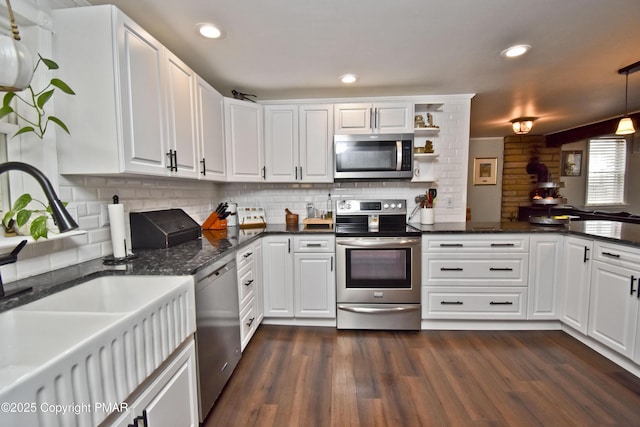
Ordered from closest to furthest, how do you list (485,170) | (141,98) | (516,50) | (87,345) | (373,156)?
(87,345) < (141,98) < (516,50) < (373,156) < (485,170)

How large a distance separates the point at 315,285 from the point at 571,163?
21.4 ft

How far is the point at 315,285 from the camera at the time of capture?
2.57 metres

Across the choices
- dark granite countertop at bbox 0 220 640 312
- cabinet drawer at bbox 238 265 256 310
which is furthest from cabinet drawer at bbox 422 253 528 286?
cabinet drawer at bbox 238 265 256 310

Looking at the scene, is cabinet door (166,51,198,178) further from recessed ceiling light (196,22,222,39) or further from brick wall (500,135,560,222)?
brick wall (500,135,560,222)

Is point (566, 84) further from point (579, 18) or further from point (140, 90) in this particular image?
point (140, 90)

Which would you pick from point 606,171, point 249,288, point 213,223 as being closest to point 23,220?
point 249,288

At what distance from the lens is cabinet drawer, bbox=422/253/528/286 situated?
2465mm

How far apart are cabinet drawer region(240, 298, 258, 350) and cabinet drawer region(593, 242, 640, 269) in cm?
274

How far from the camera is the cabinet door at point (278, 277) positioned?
8.44ft

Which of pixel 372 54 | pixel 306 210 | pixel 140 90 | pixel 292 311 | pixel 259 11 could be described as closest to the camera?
pixel 140 90

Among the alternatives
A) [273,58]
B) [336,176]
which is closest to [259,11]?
[273,58]

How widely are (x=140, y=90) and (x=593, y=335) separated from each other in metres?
3.55

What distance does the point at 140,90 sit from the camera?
Answer: 147 cm

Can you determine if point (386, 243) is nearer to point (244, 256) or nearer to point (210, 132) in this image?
point (244, 256)
